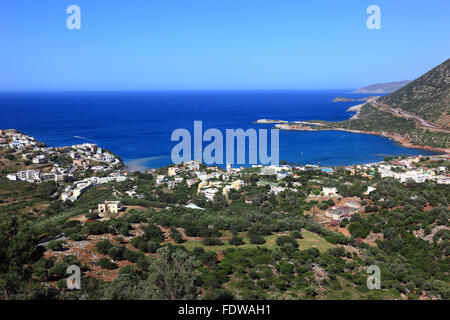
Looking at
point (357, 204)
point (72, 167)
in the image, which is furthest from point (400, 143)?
point (72, 167)

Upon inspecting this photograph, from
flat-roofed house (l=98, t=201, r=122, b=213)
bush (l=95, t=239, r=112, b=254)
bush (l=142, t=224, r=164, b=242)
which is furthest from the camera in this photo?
flat-roofed house (l=98, t=201, r=122, b=213)

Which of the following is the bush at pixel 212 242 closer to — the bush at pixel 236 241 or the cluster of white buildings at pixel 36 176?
the bush at pixel 236 241

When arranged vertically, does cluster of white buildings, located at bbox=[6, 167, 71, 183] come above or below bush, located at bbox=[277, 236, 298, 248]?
below

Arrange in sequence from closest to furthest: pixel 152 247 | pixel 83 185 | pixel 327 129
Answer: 1. pixel 152 247
2. pixel 83 185
3. pixel 327 129

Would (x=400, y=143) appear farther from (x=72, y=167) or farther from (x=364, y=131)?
(x=72, y=167)

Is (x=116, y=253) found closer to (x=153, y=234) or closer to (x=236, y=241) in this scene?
(x=153, y=234)

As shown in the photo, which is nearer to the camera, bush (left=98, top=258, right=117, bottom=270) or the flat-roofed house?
bush (left=98, top=258, right=117, bottom=270)

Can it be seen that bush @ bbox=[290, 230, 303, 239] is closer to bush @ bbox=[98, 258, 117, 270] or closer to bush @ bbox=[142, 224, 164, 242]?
bush @ bbox=[142, 224, 164, 242]

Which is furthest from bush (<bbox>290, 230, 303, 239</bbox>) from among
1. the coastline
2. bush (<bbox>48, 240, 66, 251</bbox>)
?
the coastline

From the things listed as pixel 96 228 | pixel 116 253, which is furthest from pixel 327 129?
pixel 116 253
